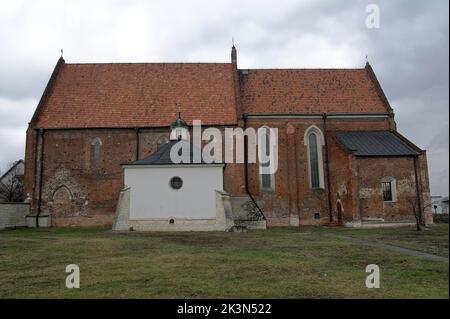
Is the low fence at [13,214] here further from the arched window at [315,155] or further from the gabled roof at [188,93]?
the arched window at [315,155]

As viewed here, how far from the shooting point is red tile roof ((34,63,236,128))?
29516 mm

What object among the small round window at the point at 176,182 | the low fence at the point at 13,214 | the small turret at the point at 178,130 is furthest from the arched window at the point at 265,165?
the low fence at the point at 13,214

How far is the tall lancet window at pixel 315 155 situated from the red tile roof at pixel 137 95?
594 cm

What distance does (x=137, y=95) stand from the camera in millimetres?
31062

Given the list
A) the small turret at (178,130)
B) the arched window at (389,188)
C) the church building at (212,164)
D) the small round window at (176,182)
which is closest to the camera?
the small round window at (176,182)

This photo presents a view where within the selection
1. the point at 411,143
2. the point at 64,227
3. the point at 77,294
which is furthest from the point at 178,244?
the point at 411,143

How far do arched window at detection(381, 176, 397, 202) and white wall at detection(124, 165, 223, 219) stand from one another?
35.6ft

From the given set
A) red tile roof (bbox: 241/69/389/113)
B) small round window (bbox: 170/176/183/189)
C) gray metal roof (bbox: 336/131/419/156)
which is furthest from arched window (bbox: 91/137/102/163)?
gray metal roof (bbox: 336/131/419/156)

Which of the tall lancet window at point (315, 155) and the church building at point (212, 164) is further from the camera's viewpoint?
the tall lancet window at point (315, 155)

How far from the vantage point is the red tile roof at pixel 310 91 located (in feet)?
101

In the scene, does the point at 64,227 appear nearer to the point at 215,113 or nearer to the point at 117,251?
the point at 215,113

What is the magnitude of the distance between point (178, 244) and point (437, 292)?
10417mm

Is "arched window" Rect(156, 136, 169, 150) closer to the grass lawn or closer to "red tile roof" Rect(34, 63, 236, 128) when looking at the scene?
"red tile roof" Rect(34, 63, 236, 128)

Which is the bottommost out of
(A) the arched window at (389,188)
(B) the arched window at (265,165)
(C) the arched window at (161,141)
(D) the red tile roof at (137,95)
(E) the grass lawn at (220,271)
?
(E) the grass lawn at (220,271)
